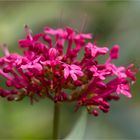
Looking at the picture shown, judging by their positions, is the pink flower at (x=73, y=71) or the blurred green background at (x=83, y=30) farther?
the blurred green background at (x=83, y=30)

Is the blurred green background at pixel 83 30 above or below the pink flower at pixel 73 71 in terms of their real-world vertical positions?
below

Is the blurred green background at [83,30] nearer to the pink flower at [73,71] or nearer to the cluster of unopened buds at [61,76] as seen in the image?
the cluster of unopened buds at [61,76]

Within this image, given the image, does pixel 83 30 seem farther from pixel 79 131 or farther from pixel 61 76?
pixel 61 76

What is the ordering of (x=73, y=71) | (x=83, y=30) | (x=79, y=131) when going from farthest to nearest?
(x=83, y=30)
(x=79, y=131)
(x=73, y=71)

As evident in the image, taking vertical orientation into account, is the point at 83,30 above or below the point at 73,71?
below

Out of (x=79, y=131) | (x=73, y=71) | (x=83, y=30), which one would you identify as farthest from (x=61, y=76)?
(x=83, y=30)

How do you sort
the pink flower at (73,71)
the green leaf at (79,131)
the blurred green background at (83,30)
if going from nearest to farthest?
the pink flower at (73,71) → the green leaf at (79,131) → the blurred green background at (83,30)

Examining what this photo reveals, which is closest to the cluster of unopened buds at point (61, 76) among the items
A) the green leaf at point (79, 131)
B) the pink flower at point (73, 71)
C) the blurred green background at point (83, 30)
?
the pink flower at point (73, 71)

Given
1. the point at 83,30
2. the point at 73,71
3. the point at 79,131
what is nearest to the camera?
the point at 73,71

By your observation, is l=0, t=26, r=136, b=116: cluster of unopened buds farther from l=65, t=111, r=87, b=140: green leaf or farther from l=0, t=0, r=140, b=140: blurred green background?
l=0, t=0, r=140, b=140: blurred green background

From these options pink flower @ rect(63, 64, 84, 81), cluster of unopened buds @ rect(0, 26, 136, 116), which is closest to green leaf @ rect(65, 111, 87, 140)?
cluster of unopened buds @ rect(0, 26, 136, 116)
